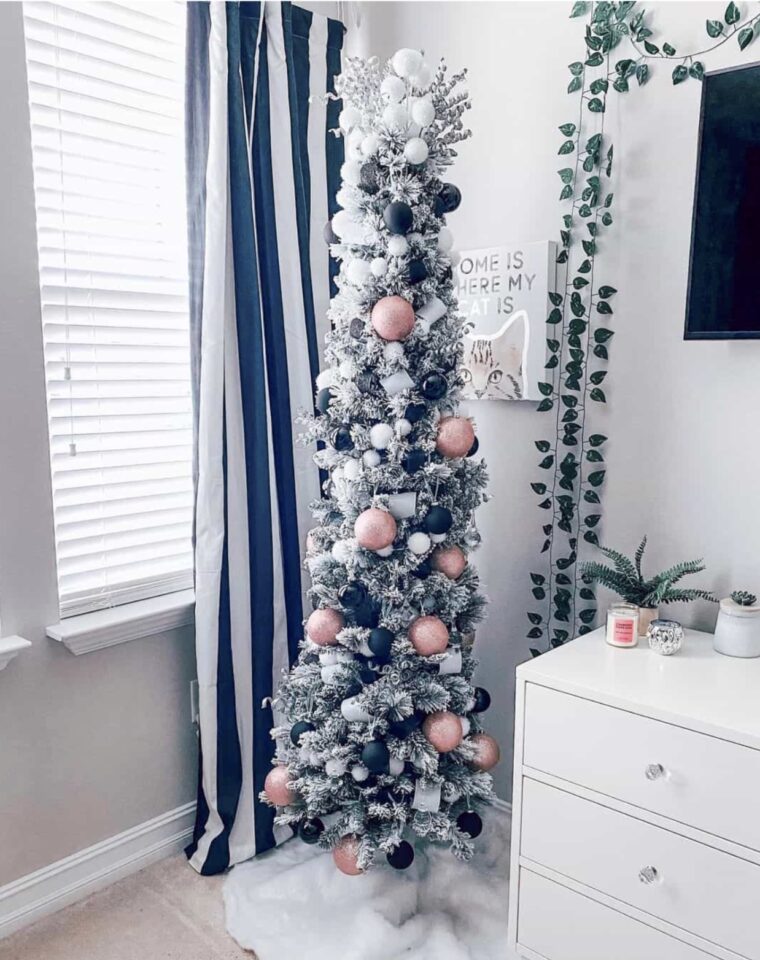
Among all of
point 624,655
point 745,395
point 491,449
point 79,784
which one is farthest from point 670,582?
point 79,784

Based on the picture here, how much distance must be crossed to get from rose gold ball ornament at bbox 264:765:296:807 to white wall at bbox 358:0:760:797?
2.37 ft

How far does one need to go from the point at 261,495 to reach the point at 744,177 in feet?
4.48

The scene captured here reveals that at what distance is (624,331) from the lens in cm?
191

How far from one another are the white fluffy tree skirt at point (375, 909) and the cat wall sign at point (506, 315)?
1247 mm

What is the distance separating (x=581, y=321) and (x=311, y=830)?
139 centimetres

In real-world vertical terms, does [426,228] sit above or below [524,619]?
above

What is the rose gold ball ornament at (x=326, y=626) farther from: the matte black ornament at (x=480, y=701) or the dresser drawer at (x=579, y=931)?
the dresser drawer at (x=579, y=931)

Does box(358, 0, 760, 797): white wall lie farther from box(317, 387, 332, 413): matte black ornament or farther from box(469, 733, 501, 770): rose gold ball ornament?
box(317, 387, 332, 413): matte black ornament

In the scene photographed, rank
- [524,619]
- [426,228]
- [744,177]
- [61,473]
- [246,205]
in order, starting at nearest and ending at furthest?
[744,177], [426,228], [61,473], [246,205], [524,619]

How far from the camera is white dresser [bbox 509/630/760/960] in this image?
4.44 ft

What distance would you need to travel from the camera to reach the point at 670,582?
170 centimetres

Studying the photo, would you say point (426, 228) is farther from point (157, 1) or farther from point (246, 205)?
point (157, 1)

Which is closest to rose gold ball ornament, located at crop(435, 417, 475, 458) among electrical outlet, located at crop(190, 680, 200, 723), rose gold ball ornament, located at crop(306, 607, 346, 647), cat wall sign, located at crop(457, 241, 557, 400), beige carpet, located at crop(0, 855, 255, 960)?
cat wall sign, located at crop(457, 241, 557, 400)

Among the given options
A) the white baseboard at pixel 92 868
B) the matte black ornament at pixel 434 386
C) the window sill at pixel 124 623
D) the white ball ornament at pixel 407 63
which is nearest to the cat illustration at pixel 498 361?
the matte black ornament at pixel 434 386
